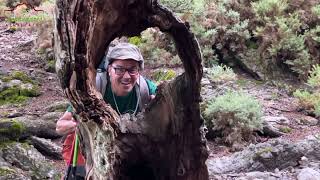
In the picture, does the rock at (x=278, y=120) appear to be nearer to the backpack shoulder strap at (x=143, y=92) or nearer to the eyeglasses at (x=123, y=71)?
the backpack shoulder strap at (x=143, y=92)

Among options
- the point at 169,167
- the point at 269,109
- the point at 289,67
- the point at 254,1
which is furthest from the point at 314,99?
the point at 169,167

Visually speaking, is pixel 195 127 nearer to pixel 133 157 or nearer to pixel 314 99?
pixel 133 157

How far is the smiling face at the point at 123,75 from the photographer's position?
11.9 feet

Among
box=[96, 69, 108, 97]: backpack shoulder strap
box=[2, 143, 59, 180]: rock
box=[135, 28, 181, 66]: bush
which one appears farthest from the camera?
box=[135, 28, 181, 66]: bush

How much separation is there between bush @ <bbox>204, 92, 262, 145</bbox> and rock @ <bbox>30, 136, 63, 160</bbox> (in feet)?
7.93

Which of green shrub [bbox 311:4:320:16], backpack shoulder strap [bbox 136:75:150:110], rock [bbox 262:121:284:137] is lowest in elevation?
rock [bbox 262:121:284:137]

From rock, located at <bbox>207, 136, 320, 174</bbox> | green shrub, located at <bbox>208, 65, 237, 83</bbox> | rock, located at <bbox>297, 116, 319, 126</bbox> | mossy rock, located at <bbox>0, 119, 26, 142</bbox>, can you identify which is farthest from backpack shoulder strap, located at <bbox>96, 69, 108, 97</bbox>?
green shrub, located at <bbox>208, 65, 237, 83</bbox>

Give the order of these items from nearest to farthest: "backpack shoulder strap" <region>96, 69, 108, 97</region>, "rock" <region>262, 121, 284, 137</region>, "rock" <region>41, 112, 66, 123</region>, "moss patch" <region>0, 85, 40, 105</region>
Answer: "backpack shoulder strap" <region>96, 69, 108, 97</region> → "rock" <region>262, 121, 284, 137</region> → "rock" <region>41, 112, 66, 123</region> → "moss patch" <region>0, 85, 40, 105</region>

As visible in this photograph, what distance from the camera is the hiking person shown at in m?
3.62

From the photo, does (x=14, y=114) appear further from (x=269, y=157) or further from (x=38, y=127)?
(x=269, y=157)

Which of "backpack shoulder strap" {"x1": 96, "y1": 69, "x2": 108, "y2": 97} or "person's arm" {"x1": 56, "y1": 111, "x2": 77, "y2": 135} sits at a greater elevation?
"backpack shoulder strap" {"x1": 96, "y1": 69, "x2": 108, "y2": 97}

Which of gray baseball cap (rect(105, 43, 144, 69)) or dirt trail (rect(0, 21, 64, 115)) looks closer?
gray baseball cap (rect(105, 43, 144, 69))

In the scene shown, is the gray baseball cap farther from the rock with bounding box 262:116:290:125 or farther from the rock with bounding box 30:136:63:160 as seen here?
the rock with bounding box 262:116:290:125

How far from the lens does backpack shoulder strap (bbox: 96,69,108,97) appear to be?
3.58m
